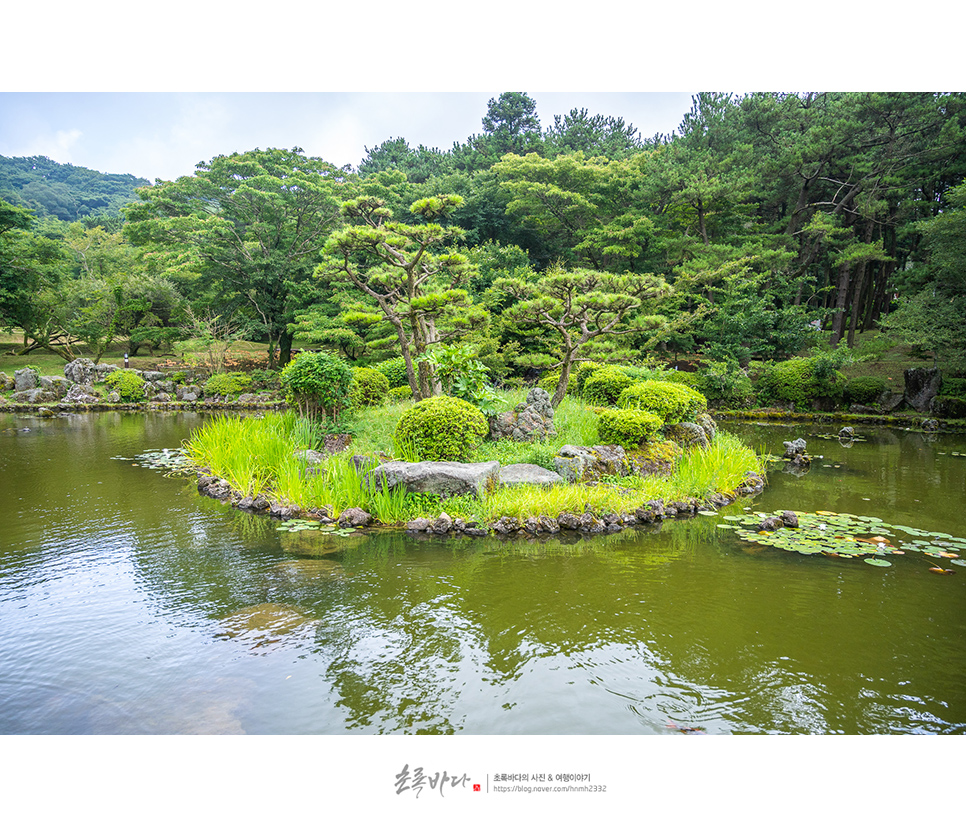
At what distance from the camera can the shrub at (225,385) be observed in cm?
1645

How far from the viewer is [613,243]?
55.8ft

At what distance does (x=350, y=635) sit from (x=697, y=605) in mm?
2266

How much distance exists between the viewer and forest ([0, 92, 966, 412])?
1290cm

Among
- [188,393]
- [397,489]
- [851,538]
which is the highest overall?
[397,489]

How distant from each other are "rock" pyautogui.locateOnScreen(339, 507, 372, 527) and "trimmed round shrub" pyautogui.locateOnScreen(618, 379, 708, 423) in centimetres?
400

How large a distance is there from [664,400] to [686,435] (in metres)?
0.65

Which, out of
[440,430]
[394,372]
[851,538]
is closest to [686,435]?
[851,538]

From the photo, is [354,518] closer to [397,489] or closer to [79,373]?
[397,489]

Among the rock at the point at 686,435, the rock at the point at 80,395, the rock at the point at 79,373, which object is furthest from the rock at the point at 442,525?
the rock at the point at 79,373

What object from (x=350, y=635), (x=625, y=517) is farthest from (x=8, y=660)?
(x=625, y=517)

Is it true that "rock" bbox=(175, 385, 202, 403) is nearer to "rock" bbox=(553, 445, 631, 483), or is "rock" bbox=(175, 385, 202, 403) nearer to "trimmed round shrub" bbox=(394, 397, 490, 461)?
"trimmed round shrub" bbox=(394, 397, 490, 461)
